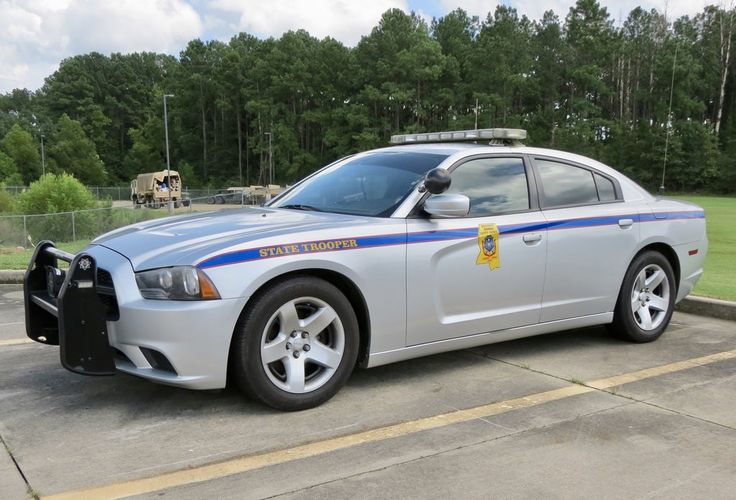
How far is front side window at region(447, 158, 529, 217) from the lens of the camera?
4539mm

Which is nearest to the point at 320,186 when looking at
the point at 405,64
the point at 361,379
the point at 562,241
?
the point at 361,379

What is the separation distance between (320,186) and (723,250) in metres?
12.1

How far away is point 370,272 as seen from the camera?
12.9 ft

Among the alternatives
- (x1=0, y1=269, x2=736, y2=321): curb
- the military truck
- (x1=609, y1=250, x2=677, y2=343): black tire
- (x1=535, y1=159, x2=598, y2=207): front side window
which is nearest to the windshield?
(x1=535, y1=159, x2=598, y2=207): front side window

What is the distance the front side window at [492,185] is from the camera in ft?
14.9

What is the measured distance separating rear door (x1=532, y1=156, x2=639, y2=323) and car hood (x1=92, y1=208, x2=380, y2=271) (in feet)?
5.08

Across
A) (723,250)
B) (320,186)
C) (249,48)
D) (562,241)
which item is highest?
(249,48)

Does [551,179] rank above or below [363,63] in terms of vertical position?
below

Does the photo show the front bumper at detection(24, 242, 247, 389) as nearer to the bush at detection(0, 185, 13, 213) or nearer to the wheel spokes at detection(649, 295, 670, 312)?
the wheel spokes at detection(649, 295, 670, 312)

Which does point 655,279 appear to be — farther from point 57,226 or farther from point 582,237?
point 57,226

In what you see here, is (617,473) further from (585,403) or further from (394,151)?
(394,151)

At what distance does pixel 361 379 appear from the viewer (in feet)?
14.5

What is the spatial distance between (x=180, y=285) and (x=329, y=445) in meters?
1.15

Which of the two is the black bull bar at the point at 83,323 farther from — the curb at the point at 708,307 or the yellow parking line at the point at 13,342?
the curb at the point at 708,307
